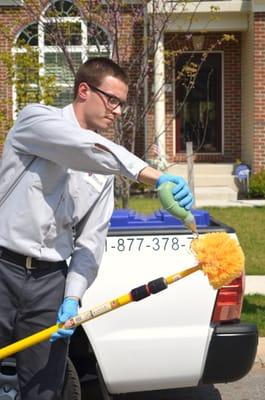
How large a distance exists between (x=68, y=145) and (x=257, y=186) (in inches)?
468

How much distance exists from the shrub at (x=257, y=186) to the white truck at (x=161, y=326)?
10540 millimetres

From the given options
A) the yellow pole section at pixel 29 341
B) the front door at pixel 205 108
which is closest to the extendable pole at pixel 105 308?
the yellow pole section at pixel 29 341

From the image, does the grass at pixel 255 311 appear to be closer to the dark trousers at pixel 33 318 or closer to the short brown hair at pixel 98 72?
the dark trousers at pixel 33 318

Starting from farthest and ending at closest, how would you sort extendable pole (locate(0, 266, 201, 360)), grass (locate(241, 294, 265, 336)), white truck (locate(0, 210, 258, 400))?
grass (locate(241, 294, 265, 336)) → white truck (locate(0, 210, 258, 400)) → extendable pole (locate(0, 266, 201, 360))

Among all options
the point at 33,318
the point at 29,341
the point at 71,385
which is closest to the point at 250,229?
the point at 71,385

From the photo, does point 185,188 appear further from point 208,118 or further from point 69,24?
point 208,118

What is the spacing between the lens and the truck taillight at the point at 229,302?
3.66 m

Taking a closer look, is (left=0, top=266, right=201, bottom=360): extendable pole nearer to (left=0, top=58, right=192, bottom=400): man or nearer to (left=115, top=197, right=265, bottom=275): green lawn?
(left=0, top=58, right=192, bottom=400): man

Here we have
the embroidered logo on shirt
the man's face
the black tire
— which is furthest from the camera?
the black tire

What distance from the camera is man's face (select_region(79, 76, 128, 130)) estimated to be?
270cm

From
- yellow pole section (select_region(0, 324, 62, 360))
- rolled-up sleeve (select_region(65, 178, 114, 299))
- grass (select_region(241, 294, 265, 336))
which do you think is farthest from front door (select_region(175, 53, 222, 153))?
yellow pole section (select_region(0, 324, 62, 360))

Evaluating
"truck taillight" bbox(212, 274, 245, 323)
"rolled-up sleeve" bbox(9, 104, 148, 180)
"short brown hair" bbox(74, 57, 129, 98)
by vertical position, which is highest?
"short brown hair" bbox(74, 57, 129, 98)

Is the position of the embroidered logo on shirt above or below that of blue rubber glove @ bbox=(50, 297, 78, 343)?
above

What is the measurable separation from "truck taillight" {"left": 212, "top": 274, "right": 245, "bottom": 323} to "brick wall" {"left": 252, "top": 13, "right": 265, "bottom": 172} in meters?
11.3
